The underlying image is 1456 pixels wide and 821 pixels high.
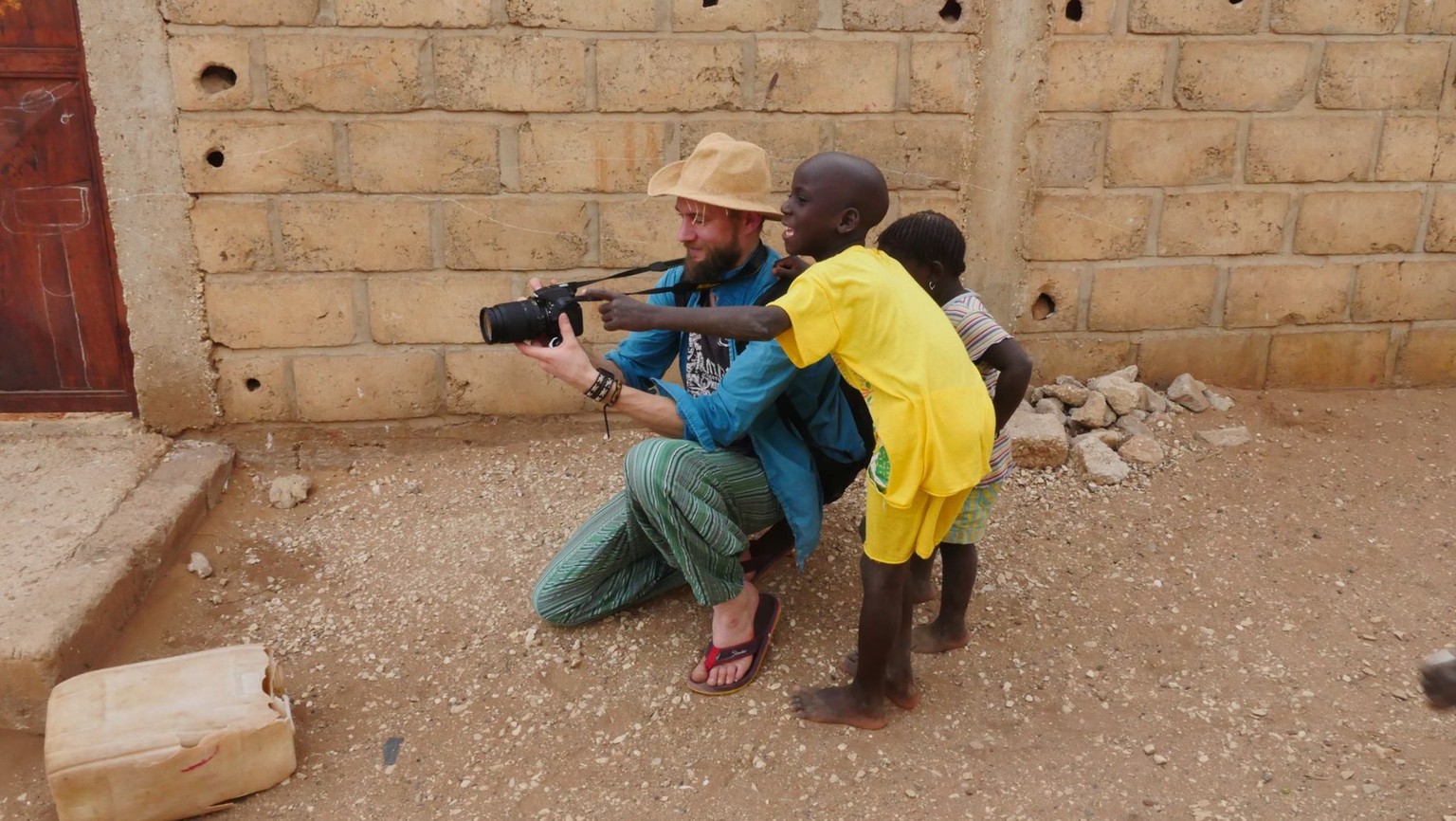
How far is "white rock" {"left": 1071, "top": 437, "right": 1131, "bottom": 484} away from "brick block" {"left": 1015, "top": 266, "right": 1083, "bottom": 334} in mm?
543

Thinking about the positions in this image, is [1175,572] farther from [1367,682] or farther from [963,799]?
[963,799]

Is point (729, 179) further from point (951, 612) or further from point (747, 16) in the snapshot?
point (747, 16)

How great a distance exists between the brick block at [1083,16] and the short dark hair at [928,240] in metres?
1.75

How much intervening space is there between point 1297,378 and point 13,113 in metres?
5.04

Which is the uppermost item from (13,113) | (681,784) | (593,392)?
(13,113)

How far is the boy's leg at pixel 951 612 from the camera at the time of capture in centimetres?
281

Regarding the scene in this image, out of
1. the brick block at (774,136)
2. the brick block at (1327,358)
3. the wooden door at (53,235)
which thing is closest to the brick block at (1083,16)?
the brick block at (774,136)

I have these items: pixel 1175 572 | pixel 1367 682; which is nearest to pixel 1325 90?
pixel 1175 572

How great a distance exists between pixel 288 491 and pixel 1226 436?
11.6 feet

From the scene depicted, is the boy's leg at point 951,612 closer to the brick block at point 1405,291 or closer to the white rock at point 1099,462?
the white rock at point 1099,462

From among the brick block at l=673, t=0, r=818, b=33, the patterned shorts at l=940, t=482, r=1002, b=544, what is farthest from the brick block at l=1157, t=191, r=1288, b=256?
the patterned shorts at l=940, t=482, r=1002, b=544

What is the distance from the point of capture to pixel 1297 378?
14.6 ft

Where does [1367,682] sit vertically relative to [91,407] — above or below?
below

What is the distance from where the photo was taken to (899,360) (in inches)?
88.4
